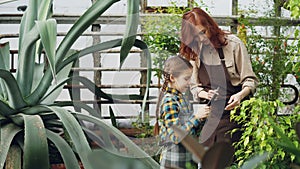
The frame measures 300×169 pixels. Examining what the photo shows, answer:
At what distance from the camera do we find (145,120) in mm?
4797

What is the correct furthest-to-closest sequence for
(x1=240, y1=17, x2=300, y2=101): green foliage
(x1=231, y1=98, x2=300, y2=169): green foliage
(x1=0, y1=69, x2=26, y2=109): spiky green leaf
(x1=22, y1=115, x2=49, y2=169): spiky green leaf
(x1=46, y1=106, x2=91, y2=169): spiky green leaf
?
(x1=240, y1=17, x2=300, y2=101): green foliage < (x1=231, y1=98, x2=300, y2=169): green foliage < (x1=0, y1=69, x2=26, y2=109): spiky green leaf < (x1=46, y1=106, x2=91, y2=169): spiky green leaf < (x1=22, y1=115, x2=49, y2=169): spiky green leaf

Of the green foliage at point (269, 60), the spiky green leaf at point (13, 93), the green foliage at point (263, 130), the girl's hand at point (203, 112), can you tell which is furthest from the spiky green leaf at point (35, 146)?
the green foliage at point (269, 60)

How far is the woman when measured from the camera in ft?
10.5

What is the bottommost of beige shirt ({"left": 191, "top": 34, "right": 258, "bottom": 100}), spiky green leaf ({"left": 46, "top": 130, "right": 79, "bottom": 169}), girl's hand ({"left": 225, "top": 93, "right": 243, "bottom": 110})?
girl's hand ({"left": 225, "top": 93, "right": 243, "bottom": 110})

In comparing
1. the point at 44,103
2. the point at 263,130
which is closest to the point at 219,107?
the point at 263,130

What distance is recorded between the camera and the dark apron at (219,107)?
10.8 ft

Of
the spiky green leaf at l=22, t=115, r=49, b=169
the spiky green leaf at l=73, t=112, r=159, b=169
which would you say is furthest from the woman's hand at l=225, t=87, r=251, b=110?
the spiky green leaf at l=22, t=115, r=49, b=169

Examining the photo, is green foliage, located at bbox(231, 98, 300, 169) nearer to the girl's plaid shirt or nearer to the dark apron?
the dark apron

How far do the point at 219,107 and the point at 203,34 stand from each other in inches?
16.9

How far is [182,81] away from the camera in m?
3.13

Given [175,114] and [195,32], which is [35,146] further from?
[195,32]

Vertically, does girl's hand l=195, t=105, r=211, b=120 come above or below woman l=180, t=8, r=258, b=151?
below

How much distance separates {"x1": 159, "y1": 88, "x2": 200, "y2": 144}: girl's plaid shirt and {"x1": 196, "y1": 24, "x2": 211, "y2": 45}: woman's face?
332 mm

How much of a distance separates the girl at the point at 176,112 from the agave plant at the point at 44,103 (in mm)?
768
